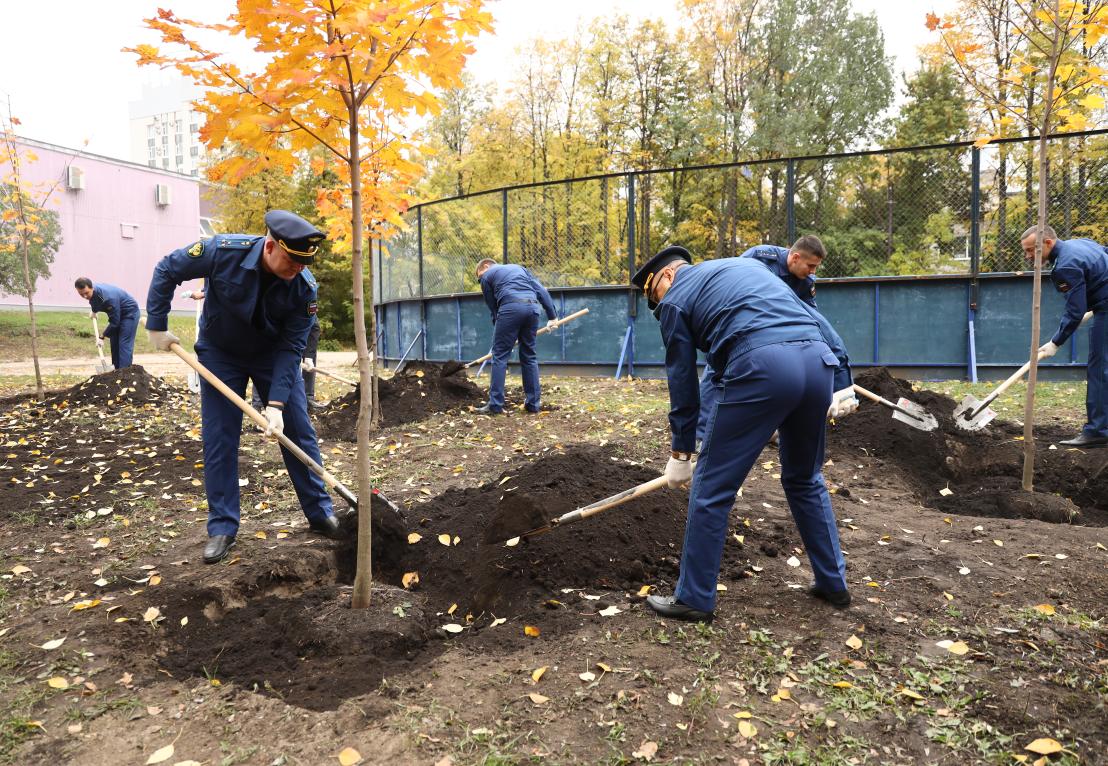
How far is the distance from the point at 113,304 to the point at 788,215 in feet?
34.0

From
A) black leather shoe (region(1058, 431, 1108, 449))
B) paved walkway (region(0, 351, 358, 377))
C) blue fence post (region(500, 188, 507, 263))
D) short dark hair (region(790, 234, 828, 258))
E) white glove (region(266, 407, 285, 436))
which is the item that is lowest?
black leather shoe (region(1058, 431, 1108, 449))

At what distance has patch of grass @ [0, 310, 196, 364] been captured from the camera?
21.2m

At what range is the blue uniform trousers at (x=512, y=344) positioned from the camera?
8.26 m

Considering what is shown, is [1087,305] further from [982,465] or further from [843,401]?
[843,401]

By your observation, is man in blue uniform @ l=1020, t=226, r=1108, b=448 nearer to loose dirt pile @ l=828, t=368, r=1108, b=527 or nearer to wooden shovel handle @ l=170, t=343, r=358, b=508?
loose dirt pile @ l=828, t=368, r=1108, b=527

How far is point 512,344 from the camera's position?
27.8 ft

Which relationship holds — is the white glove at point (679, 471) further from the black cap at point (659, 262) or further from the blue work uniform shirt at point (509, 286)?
the blue work uniform shirt at point (509, 286)

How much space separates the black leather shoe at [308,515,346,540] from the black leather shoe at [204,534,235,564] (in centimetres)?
44

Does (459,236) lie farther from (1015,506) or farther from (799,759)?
(799,759)

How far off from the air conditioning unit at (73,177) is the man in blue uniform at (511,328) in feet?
93.4

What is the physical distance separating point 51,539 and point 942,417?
7.09 m

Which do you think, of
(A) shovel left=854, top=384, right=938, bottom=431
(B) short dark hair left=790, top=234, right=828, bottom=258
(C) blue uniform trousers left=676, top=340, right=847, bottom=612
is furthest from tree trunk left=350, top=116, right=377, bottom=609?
(A) shovel left=854, top=384, right=938, bottom=431

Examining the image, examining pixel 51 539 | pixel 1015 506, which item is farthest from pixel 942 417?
pixel 51 539

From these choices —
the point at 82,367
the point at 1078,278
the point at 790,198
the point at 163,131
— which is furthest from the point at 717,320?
the point at 163,131
